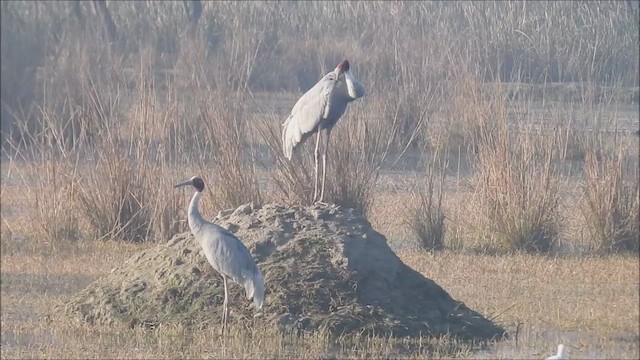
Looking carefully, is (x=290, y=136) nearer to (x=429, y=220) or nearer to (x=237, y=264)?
(x=429, y=220)

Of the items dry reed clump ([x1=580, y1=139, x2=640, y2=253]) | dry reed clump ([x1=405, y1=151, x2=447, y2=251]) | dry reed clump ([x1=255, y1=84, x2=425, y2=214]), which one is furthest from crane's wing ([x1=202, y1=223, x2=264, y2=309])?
dry reed clump ([x1=580, y1=139, x2=640, y2=253])

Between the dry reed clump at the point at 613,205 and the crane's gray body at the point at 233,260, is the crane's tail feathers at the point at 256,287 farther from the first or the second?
the dry reed clump at the point at 613,205

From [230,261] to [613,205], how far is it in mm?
4720

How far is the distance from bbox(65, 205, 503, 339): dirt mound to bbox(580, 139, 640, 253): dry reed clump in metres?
3.25

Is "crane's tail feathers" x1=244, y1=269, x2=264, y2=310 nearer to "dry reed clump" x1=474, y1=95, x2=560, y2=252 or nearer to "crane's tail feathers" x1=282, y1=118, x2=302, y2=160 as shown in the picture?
"crane's tail feathers" x1=282, y1=118, x2=302, y2=160

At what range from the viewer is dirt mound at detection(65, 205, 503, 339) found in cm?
879

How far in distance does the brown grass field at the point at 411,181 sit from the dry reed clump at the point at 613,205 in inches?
0.7

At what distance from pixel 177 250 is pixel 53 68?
10.2 metres

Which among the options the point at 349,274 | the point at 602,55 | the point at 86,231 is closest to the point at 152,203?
the point at 86,231

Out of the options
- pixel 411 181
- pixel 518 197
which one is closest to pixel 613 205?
pixel 518 197

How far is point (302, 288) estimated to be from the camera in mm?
8969

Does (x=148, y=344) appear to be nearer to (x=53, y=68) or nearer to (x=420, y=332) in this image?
(x=420, y=332)

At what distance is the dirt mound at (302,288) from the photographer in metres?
8.79

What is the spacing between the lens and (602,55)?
1585 cm
